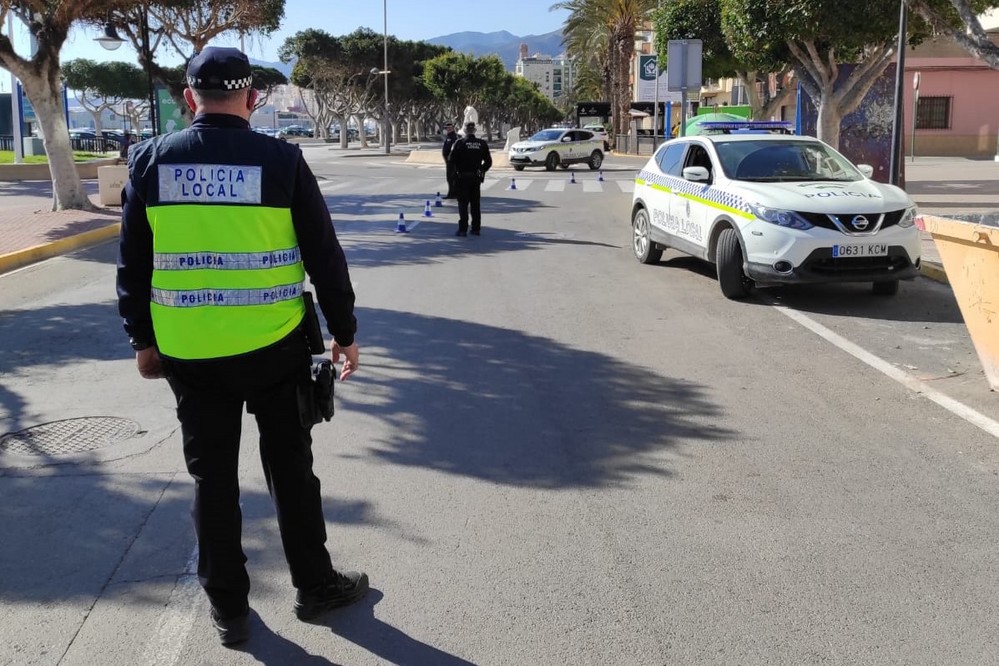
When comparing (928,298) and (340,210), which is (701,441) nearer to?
(928,298)

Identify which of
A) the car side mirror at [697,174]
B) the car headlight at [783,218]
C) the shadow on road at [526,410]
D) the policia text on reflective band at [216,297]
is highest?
the car side mirror at [697,174]

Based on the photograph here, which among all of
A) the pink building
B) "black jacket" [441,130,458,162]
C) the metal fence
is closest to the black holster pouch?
"black jacket" [441,130,458,162]

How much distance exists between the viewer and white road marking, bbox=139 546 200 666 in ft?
10.6

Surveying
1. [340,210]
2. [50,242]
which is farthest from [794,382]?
[340,210]

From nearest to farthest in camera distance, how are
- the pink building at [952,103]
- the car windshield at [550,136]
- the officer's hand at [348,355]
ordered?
the officer's hand at [348,355] < the car windshield at [550,136] < the pink building at [952,103]

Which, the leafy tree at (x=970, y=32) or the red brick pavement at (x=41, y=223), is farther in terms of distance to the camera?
the red brick pavement at (x=41, y=223)

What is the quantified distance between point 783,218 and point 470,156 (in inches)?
267

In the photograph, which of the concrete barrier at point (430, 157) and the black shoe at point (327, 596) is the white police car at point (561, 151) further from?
the black shoe at point (327, 596)

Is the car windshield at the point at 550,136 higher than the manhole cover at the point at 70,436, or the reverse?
the car windshield at the point at 550,136

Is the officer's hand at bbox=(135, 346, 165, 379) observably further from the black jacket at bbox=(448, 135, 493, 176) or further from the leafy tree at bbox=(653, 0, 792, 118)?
the leafy tree at bbox=(653, 0, 792, 118)

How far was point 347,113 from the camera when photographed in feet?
219

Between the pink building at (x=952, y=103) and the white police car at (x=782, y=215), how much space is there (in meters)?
32.4

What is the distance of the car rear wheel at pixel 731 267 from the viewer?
9.44 metres

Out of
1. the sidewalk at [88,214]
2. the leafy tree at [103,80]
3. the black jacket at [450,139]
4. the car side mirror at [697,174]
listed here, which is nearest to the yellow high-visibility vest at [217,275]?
the sidewalk at [88,214]
